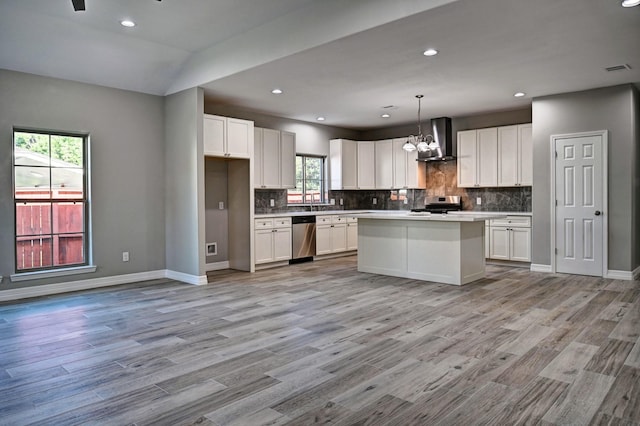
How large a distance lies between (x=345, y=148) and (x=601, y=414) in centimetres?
719

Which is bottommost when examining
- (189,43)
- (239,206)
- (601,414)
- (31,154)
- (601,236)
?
(601,414)

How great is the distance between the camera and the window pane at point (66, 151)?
Answer: 5539 mm

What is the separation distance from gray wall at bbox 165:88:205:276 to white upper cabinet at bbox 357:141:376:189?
162 inches

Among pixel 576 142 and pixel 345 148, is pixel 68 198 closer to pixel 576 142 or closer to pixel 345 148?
pixel 345 148

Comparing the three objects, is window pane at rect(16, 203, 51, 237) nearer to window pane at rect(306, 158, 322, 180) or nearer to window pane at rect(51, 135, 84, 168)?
window pane at rect(51, 135, 84, 168)

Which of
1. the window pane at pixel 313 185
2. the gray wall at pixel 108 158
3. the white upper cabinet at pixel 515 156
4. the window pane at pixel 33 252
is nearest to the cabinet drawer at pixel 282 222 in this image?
the window pane at pixel 313 185

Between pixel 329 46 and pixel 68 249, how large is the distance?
13.8 feet

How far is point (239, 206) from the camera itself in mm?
7016

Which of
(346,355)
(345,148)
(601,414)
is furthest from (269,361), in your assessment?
(345,148)

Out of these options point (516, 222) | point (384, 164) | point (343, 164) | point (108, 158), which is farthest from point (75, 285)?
point (516, 222)

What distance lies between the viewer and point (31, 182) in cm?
533

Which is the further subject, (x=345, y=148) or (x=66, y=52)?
(x=345, y=148)

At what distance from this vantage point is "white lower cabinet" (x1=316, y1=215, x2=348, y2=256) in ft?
26.2

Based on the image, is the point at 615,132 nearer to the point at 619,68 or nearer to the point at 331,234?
the point at 619,68
